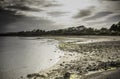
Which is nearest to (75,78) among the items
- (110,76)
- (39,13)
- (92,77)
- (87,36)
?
(92,77)

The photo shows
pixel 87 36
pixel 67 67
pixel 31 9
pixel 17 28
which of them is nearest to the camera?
pixel 67 67

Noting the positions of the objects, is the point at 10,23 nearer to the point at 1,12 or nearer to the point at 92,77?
the point at 1,12

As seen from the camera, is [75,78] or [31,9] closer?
[75,78]

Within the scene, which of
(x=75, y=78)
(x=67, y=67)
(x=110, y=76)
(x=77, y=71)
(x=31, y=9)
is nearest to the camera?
(x=110, y=76)

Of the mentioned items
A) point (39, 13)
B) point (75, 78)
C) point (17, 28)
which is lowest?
→ point (75, 78)

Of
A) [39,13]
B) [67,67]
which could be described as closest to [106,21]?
[39,13]

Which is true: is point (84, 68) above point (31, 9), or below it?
below

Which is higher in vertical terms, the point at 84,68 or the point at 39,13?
the point at 39,13

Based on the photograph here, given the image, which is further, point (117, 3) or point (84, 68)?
point (117, 3)

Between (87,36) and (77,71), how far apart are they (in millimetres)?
7339

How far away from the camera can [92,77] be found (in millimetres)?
2830

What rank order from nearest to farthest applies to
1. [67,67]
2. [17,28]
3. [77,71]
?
[77,71] → [67,67] → [17,28]

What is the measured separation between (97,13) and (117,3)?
0.59 metres

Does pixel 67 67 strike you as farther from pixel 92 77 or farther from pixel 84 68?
pixel 92 77
